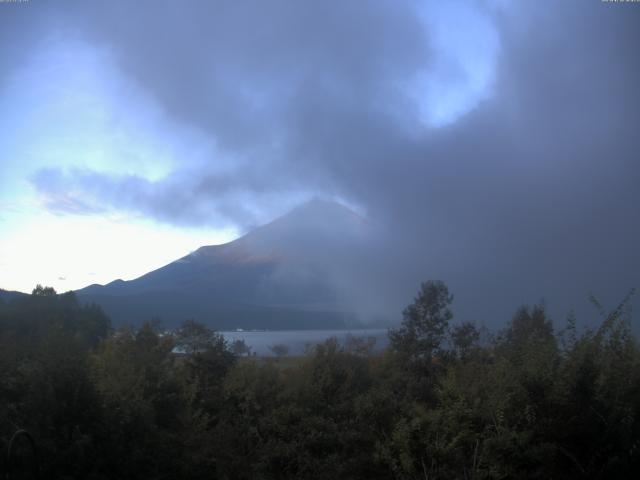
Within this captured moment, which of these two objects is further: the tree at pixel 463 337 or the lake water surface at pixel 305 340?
the tree at pixel 463 337

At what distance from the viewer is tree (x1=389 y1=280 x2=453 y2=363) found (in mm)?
20453

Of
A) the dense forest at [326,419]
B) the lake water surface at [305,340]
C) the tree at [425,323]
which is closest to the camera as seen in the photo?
the dense forest at [326,419]

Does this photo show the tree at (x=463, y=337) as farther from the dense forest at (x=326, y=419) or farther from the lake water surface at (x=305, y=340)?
the dense forest at (x=326, y=419)

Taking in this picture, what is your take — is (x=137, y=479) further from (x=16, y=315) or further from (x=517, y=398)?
(x=16, y=315)

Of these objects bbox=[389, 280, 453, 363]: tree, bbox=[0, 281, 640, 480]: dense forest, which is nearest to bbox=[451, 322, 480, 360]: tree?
bbox=[389, 280, 453, 363]: tree

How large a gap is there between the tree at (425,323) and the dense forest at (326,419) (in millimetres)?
7664

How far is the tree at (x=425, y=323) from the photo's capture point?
20.5 m

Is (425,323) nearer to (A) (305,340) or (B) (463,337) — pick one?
(B) (463,337)

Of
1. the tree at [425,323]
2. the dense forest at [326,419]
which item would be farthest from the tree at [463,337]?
the dense forest at [326,419]

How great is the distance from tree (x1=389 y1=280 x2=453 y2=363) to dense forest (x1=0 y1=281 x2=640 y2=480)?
766 centimetres

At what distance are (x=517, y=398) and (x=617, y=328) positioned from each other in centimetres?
211

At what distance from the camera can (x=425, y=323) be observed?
21.1 metres

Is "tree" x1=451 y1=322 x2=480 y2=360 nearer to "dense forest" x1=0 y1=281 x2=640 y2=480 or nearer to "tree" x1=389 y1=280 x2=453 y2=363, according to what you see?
"tree" x1=389 y1=280 x2=453 y2=363

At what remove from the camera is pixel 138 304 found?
55.5m
